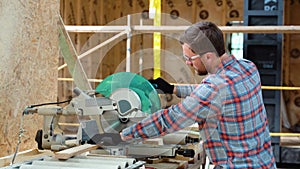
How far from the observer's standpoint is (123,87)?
89.4 inches

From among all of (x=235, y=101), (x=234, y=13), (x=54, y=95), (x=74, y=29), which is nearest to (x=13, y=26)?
(x=54, y=95)

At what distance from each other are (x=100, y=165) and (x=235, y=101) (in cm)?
60

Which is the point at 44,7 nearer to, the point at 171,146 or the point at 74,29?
the point at 171,146

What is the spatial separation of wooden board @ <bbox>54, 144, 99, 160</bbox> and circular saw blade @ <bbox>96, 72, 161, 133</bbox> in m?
0.12

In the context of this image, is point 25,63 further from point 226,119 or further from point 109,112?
point 226,119

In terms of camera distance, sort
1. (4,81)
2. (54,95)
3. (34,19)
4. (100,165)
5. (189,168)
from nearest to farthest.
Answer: (100,165)
(189,168)
(4,81)
(34,19)
(54,95)

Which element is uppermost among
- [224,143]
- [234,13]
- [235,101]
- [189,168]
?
[234,13]

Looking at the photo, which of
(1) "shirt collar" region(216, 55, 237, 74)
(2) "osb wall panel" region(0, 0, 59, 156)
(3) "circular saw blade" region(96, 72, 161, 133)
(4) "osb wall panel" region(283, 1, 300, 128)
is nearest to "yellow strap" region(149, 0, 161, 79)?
(4) "osb wall panel" region(283, 1, 300, 128)

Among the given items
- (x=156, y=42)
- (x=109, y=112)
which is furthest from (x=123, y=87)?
(x=156, y=42)

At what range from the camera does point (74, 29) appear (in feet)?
17.3

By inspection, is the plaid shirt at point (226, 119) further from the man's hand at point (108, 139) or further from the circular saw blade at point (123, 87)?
the circular saw blade at point (123, 87)

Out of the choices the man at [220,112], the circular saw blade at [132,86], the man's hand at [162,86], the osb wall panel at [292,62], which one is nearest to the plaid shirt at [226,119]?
the man at [220,112]

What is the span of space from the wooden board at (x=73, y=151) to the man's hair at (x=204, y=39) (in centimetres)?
57

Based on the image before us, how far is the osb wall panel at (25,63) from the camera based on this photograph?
8.36 feet
